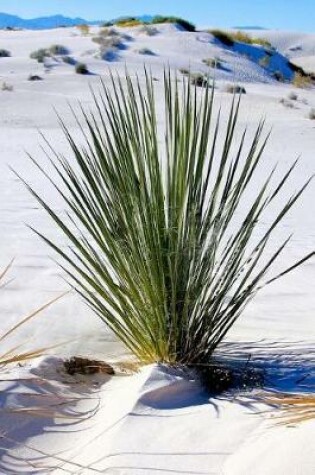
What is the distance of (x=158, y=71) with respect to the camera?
23.8m

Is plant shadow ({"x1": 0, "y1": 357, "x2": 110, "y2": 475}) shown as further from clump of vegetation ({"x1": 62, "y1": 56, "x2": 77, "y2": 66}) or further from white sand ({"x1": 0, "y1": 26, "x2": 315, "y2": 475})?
clump of vegetation ({"x1": 62, "y1": 56, "x2": 77, "y2": 66})

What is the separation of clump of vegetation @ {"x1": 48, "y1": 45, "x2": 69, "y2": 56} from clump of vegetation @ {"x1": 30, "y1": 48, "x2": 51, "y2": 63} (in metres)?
0.17

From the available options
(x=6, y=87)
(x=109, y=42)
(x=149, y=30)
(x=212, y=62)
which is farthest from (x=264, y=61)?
(x=6, y=87)

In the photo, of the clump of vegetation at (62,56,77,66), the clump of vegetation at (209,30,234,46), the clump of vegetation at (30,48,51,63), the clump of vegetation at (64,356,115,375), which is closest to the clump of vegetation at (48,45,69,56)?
the clump of vegetation at (30,48,51,63)

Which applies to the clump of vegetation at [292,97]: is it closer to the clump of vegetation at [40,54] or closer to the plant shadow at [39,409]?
the clump of vegetation at [40,54]

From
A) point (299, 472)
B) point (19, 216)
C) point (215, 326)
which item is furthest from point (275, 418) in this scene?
point (19, 216)

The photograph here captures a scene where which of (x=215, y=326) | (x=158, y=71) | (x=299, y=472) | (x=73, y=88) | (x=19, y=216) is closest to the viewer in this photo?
(x=299, y=472)

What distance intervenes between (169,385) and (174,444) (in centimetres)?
42

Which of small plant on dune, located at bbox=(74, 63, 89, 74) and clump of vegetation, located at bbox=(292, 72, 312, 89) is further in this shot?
clump of vegetation, located at bbox=(292, 72, 312, 89)

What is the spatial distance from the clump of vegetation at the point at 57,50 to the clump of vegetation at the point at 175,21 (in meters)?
8.14

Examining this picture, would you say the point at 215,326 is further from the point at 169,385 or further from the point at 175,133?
the point at 175,133

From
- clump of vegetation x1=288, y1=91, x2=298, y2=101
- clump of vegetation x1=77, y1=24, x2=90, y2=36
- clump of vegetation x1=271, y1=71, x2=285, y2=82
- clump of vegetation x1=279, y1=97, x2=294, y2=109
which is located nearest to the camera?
clump of vegetation x1=279, y1=97, x2=294, y2=109

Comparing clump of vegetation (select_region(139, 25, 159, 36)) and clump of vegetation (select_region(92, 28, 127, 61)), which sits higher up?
clump of vegetation (select_region(139, 25, 159, 36))

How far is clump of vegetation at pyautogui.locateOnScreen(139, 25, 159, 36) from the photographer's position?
1208 inches
